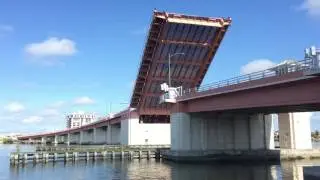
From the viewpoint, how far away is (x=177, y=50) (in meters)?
58.2

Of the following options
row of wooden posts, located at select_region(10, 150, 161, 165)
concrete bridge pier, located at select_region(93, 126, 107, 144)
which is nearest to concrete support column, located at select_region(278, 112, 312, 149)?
row of wooden posts, located at select_region(10, 150, 161, 165)

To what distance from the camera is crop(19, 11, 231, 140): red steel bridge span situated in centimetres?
5303

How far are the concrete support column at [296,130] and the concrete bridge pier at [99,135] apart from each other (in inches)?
2769

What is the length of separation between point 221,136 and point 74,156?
18.3 meters

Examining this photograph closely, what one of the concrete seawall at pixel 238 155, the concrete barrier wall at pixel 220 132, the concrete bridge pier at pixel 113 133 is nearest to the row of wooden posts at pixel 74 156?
the concrete seawall at pixel 238 155

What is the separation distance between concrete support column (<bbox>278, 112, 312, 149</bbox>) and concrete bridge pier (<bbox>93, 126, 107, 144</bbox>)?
70324 millimetres

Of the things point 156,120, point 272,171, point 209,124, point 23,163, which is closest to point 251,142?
point 209,124

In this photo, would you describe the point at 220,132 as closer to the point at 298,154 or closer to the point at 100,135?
the point at 298,154

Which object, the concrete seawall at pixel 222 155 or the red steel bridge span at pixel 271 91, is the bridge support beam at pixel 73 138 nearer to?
the concrete seawall at pixel 222 155

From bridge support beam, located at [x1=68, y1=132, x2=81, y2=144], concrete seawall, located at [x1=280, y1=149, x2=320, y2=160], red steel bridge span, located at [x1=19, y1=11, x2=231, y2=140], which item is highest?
red steel bridge span, located at [x1=19, y1=11, x2=231, y2=140]

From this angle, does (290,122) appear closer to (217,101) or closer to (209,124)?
(209,124)

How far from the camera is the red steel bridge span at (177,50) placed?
53031 millimetres

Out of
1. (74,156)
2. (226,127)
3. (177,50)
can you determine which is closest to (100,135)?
(74,156)

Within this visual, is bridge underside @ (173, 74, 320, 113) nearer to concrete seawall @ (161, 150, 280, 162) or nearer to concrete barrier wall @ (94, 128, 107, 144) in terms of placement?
concrete seawall @ (161, 150, 280, 162)
